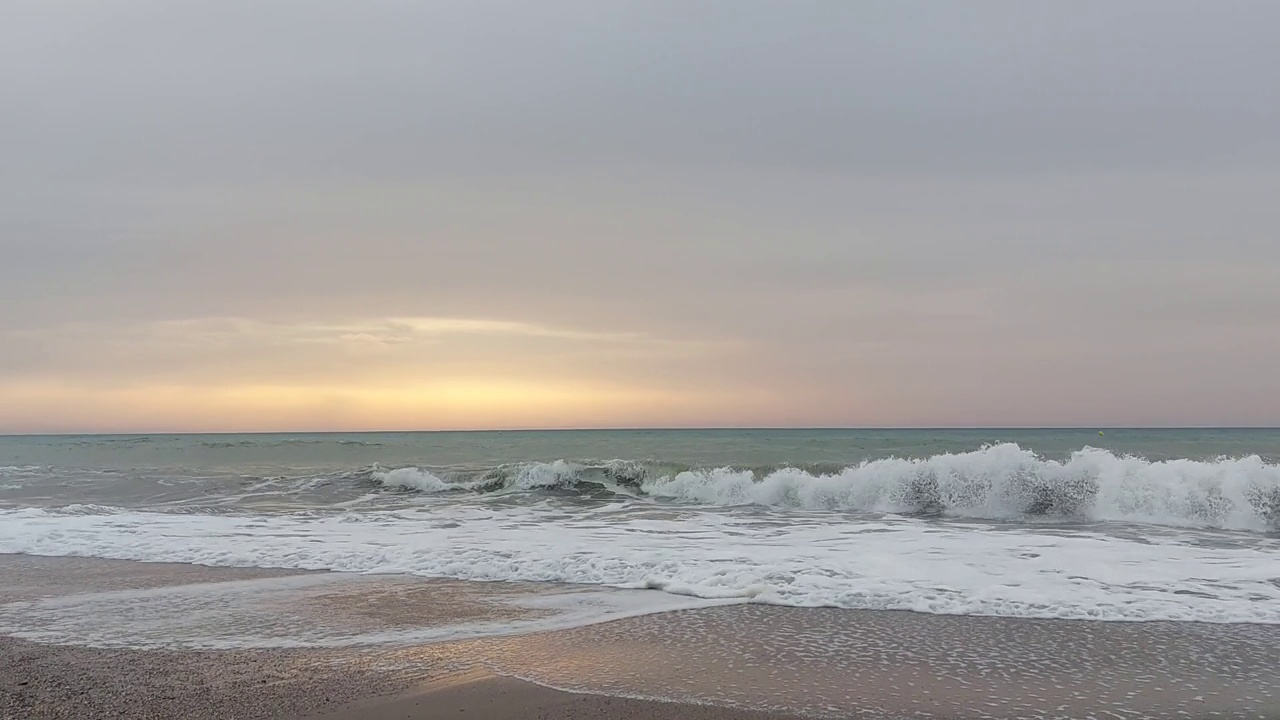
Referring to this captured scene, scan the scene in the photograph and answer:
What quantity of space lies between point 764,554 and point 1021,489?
27.5 feet

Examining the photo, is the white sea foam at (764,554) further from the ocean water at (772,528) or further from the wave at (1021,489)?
the wave at (1021,489)

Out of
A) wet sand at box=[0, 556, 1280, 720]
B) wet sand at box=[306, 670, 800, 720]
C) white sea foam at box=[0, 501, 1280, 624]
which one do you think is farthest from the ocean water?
wet sand at box=[306, 670, 800, 720]

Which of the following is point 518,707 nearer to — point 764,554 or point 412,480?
point 764,554

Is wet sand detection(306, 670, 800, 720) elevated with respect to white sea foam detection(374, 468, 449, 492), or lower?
elevated

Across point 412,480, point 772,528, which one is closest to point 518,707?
point 772,528

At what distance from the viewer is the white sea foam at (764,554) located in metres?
7.72

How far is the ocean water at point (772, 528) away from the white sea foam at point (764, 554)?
1.6 inches

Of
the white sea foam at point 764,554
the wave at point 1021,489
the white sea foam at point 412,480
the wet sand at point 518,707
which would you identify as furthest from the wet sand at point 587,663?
the white sea foam at point 412,480

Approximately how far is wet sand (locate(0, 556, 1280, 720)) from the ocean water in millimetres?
996

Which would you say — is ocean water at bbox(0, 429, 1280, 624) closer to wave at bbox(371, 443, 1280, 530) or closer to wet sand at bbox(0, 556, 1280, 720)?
wave at bbox(371, 443, 1280, 530)

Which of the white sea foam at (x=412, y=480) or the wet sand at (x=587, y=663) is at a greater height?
the wet sand at (x=587, y=663)

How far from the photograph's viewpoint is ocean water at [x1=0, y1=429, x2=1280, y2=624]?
8195 millimetres

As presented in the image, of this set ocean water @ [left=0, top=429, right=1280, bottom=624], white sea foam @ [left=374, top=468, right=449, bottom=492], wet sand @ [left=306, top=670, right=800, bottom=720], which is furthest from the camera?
white sea foam @ [left=374, top=468, right=449, bottom=492]

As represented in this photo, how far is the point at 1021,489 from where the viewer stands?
16375mm
